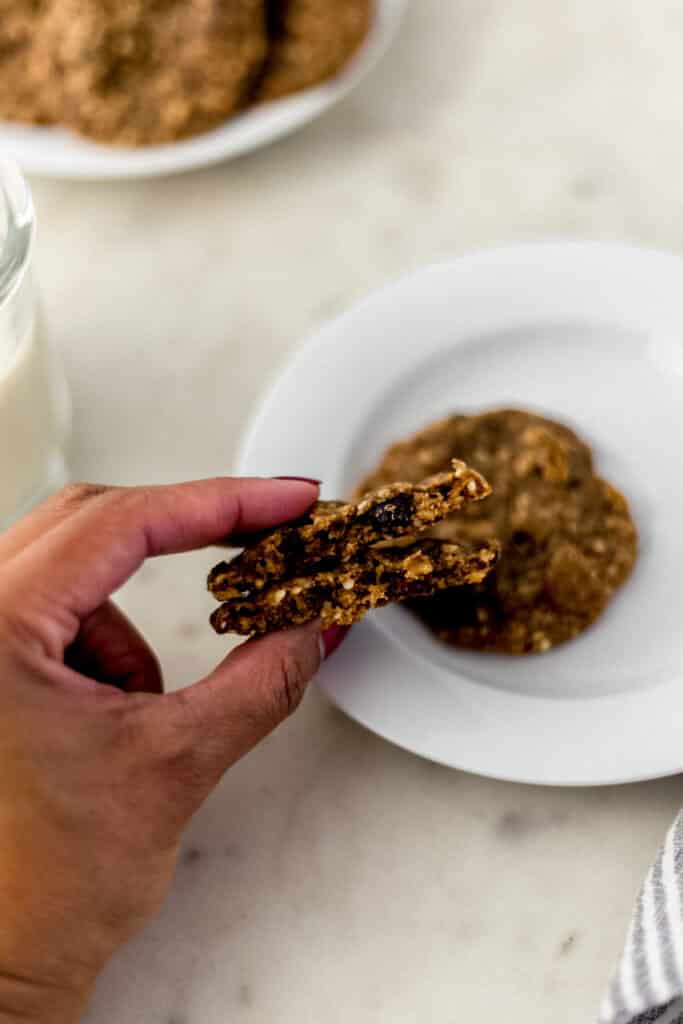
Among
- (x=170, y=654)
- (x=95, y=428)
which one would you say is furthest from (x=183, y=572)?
(x=95, y=428)

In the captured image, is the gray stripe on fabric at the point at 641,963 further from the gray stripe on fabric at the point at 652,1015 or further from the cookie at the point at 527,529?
the cookie at the point at 527,529

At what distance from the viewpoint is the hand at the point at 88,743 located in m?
0.79

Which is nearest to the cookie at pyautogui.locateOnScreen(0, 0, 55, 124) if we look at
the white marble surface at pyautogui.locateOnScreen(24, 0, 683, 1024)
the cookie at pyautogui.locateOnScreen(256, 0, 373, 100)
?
the white marble surface at pyautogui.locateOnScreen(24, 0, 683, 1024)

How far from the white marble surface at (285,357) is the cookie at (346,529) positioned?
21cm

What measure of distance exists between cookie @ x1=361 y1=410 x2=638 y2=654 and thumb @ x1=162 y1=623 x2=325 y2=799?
18 centimetres

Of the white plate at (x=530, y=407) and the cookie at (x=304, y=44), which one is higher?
the cookie at (x=304, y=44)

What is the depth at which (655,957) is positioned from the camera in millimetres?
872

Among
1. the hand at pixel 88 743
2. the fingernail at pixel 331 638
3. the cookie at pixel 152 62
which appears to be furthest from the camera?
the cookie at pixel 152 62

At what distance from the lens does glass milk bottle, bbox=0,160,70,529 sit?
101 cm

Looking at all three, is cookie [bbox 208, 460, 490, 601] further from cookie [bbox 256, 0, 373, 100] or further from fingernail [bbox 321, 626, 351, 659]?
cookie [bbox 256, 0, 373, 100]

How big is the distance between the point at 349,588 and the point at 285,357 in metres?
0.47

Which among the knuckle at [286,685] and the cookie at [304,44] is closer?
the knuckle at [286,685]

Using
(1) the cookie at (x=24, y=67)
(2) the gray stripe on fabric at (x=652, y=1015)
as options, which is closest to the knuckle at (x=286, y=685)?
(2) the gray stripe on fabric at (x=652, y=1015)

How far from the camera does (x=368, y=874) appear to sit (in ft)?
3.33
